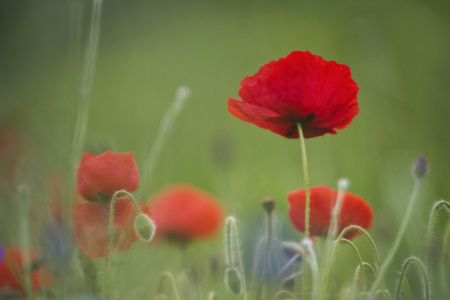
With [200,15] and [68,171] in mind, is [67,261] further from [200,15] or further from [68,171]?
[200,15]

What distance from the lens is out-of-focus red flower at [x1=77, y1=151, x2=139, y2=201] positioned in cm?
33

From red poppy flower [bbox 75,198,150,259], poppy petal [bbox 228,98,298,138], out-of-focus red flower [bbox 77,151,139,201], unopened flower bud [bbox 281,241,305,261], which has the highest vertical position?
poppy petal [bbox 228,98,298,138]

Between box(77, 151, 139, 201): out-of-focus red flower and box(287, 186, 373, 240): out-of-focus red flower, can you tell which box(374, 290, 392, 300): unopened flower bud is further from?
box(77, 151, 139, 201): out-of-focus red flower

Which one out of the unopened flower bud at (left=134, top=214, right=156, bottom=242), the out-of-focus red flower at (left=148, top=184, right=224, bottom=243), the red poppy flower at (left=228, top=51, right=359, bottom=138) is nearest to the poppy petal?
the red poppy flower at (left=228, top=51, right=359, bottom=138)

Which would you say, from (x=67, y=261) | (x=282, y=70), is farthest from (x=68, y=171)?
(x=282, y=70)

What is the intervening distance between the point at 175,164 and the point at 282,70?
3.13ft

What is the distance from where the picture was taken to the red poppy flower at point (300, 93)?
328 mm

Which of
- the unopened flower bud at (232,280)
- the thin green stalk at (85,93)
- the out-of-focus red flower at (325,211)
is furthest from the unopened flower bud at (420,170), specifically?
the thin green stalk at (85,93)

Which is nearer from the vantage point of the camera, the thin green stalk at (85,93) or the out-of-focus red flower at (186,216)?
the thin green stalk at (85,93)

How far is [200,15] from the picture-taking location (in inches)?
→ 74.8

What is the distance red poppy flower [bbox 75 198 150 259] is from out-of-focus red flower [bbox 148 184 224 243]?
0.72 ft

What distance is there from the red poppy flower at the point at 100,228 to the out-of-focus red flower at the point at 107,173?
20mm

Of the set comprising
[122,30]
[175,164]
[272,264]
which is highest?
[122,30]

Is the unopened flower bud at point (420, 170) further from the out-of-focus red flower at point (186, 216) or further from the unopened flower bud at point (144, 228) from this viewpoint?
the out-of-focus red flower at point (186, 216)
